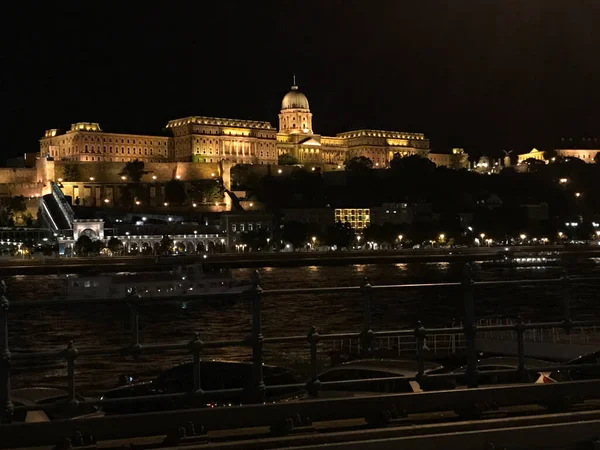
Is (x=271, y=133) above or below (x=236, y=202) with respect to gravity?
above

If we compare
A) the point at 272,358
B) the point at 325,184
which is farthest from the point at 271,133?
the point at 272,358

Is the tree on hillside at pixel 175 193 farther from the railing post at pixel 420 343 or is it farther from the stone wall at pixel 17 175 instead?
the railing post at pixel 420 343

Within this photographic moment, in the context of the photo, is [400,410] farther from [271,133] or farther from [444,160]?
[444,160]

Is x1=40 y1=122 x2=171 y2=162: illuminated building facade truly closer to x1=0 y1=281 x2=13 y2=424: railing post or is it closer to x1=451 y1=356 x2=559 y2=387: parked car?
x1=451 y1=356 x2=559 y2=387: parked car

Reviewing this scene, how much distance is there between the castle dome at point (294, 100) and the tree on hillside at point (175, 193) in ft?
131

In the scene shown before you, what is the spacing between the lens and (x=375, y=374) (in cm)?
820

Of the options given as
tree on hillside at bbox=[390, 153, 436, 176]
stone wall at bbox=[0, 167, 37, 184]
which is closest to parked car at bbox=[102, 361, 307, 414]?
stone wall at bbox=[0, 167, 37, 184]

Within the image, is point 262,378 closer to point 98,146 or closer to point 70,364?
point 70,364

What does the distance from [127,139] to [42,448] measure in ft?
343

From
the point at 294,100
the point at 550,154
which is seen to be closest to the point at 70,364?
the point at 294,100

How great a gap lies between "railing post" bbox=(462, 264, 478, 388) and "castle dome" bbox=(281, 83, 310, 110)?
127218mm

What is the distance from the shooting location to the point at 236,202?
96.9 m

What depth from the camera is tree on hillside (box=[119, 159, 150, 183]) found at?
98.3 meters

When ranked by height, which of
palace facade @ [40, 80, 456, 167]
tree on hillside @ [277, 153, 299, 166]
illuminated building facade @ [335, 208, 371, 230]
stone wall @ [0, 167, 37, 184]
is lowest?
illuminated building facade @ [335, 208, 371, 230]
